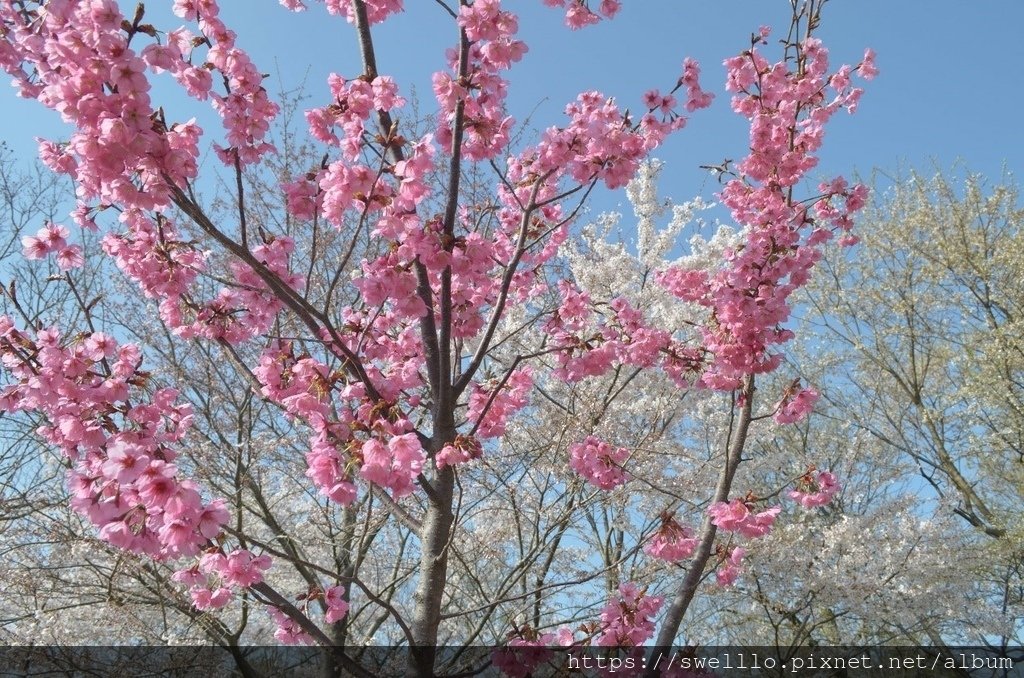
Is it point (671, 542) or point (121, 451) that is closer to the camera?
point (121, 451)

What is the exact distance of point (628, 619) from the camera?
327 centimetres

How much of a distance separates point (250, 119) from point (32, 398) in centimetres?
156

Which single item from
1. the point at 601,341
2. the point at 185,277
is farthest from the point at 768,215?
the point at 185,277

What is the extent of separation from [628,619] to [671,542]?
444 mm

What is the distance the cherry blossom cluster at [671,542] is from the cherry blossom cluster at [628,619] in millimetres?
231

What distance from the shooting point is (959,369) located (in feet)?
34.8

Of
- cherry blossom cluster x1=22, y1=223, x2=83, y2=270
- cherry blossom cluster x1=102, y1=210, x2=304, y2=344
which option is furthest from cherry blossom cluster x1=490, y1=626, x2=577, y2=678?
cherry blossom cluster x1=22, y1=223, x2=83, y2=270

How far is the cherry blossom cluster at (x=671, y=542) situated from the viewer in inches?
136

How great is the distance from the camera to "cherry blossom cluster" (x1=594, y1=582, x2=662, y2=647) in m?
3.25

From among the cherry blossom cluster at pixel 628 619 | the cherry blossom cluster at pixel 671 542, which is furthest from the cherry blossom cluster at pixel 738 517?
the cherry blossom cluster at pixel 628 619

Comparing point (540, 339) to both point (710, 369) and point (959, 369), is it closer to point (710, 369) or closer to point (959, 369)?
point (710, 369)

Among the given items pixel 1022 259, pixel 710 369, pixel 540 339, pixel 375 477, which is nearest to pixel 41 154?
pixel 375 477

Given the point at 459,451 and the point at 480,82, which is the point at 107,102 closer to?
the point at 480,82

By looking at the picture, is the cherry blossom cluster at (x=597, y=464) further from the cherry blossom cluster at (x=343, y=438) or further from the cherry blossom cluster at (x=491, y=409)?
the cherry blossom cluster at (x=343, y=438)
